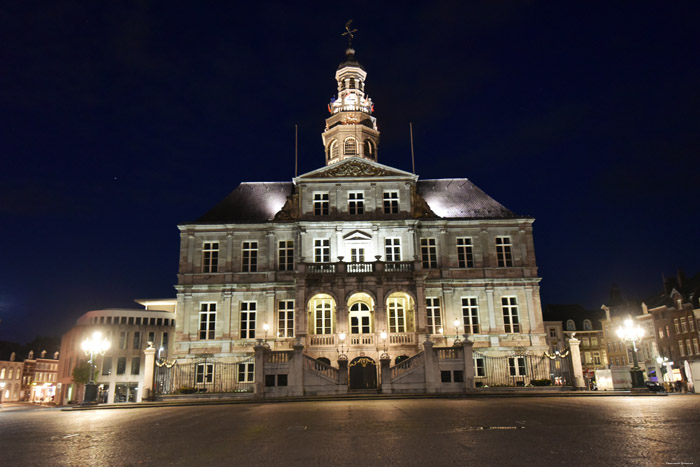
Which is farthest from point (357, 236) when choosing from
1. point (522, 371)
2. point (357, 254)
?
point (522, 371)

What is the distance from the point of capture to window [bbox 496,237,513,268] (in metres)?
43.2

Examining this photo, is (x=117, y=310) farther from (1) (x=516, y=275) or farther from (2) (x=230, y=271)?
(1) (x=516, y=275)

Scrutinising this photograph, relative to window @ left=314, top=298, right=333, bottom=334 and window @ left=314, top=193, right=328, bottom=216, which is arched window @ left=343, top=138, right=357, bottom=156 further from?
window @ left=314, top=298, right=333, bottom=334

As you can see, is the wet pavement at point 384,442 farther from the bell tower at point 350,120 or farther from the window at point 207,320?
the bell tower at point 350,120

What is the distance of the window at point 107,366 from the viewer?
6712 cm

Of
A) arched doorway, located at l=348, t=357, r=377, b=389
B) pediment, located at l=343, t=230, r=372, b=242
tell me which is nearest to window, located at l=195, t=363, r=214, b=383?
arched doorway, located at l=348, t=357, r=377, b=389

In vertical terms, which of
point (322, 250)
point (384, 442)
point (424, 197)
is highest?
point (424, 197)

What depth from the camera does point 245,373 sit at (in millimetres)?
39812

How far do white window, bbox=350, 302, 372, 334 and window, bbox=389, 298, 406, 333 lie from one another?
5.64ft

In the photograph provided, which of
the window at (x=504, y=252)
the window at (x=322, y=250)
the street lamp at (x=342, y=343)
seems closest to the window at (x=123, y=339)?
the window at (x=322, y=250)

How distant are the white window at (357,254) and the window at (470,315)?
8.46 m

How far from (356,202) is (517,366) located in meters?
17.4

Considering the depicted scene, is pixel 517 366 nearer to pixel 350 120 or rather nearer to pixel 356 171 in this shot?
→ pixel 356 171

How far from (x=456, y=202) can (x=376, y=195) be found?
7.61 meters
